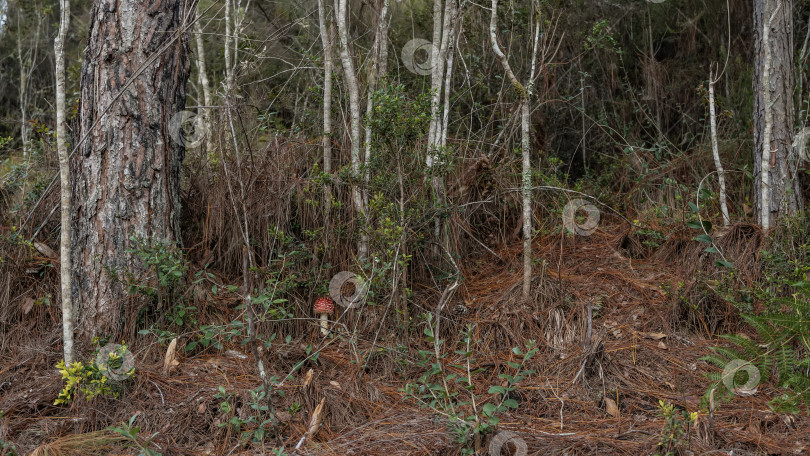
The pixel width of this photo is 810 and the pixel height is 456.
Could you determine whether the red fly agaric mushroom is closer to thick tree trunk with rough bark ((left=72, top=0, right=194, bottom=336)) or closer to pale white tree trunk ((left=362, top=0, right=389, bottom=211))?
pale white tree trunk ((left=362, top=0, right=389, bottom=211))

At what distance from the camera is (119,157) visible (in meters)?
4.05

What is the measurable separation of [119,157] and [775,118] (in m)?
4.31

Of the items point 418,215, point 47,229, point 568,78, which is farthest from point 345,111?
point 568,78

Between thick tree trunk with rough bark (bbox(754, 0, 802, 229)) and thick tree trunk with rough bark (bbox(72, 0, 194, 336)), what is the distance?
3808 millimetres

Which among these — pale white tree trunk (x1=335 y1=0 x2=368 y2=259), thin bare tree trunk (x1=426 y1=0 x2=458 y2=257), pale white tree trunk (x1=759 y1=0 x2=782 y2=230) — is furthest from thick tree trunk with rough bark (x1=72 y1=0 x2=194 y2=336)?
pale white tree trunk (x1=759 y1=0 x2=782 y2=230)

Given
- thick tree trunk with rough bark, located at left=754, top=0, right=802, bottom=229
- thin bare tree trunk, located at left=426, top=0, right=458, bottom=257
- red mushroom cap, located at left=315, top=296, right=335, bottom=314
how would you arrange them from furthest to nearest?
thick tree trunk with rough bark, located at left=754, top=0, right=802, bottom=229
thin bare tree trunk, located at left=426, top=0, right=458, bottom=257
red mushroom cap, located at left=315, top=296, right=335, bottom=314

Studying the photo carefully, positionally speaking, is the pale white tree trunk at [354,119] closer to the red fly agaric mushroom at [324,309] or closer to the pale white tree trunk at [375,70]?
the pale white tree trunk at [375,70]

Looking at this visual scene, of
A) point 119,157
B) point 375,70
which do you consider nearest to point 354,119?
point 375,70

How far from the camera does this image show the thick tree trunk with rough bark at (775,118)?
4445mm

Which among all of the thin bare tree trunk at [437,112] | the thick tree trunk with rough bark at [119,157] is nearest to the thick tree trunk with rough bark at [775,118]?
the thin bare tree trunk at [437,112]

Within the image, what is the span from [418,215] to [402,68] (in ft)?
8.73

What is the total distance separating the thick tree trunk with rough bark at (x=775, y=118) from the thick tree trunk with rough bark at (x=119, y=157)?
3808mm

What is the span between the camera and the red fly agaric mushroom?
3957 millimetres

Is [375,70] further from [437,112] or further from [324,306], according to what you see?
[324,306]
